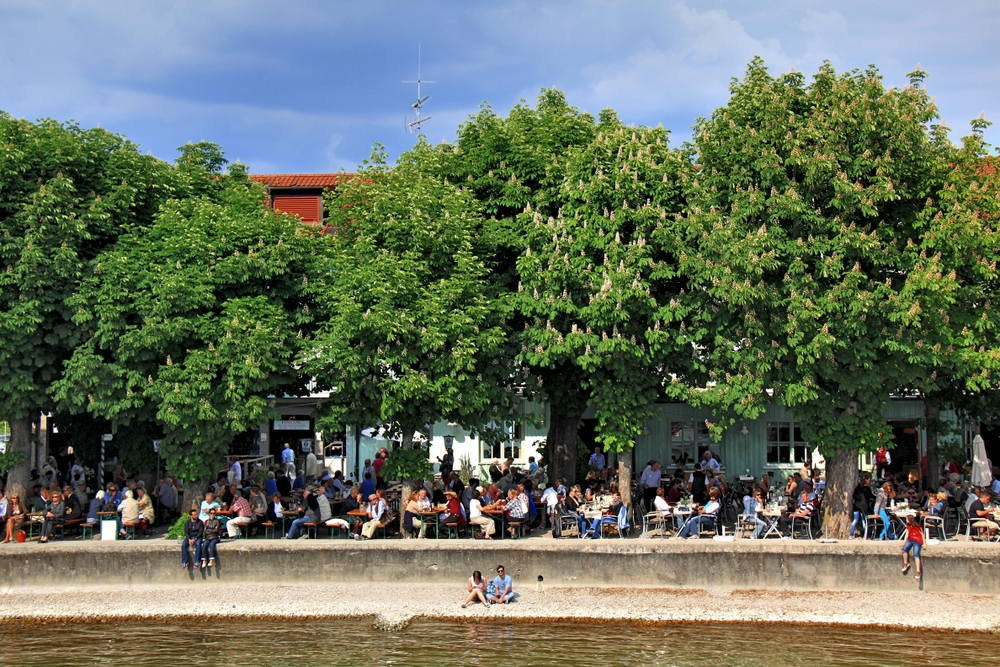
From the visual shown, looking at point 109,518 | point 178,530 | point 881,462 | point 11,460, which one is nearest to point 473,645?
point 178,530

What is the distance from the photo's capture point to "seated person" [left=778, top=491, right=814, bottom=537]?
814 inches

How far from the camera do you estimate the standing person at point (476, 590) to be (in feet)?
58.4

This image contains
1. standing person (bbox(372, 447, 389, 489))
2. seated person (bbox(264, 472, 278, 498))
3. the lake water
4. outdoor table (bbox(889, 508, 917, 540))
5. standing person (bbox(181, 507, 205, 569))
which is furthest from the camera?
standing person (bbox(372, 447, 389, 489))

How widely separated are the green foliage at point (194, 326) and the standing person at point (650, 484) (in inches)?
362

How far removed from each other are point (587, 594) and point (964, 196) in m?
10.9

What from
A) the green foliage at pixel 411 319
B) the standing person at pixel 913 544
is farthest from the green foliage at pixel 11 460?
the standing person at pixel 913 544

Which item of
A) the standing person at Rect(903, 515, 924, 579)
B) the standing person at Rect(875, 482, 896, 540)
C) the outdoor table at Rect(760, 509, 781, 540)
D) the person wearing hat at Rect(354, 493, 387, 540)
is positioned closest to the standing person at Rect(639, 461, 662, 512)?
the outdoor table at Rect(760, 509, 781, 540)

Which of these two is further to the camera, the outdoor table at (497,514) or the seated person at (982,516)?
the outdoor table at (497,514)

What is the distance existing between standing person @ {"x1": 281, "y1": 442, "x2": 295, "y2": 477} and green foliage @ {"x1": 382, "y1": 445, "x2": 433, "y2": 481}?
29.8 feet

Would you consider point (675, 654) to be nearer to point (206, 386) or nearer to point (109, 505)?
point (206, 386)

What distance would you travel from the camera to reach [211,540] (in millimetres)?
19359

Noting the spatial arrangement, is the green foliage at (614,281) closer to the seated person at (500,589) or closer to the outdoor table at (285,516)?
the seated person at (500,589)

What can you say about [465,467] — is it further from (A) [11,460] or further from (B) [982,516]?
(B) [982,516]

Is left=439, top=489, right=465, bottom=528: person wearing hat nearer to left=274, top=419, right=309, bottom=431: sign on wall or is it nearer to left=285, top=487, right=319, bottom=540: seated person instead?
left=285, top=487, right=319, bottom=540: seated person
